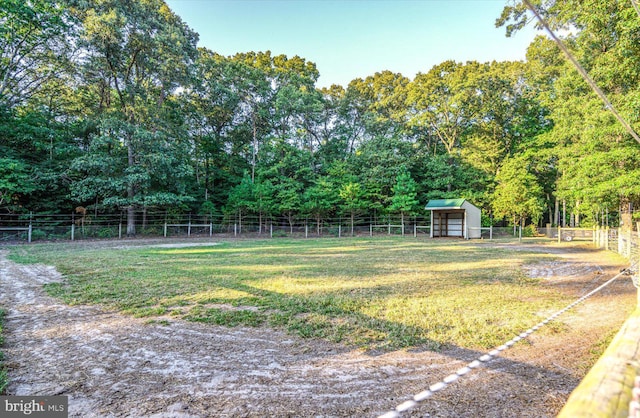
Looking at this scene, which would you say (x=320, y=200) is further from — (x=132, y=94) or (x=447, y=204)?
(x=132, y=94)

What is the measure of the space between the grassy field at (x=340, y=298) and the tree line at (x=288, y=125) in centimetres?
847

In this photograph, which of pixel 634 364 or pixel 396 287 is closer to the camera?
pixel 634 364

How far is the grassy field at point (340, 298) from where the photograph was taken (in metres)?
3.44

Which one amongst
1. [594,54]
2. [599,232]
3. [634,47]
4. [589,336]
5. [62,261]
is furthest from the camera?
[599,232]

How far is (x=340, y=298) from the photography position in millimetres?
4719

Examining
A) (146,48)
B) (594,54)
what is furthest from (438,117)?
(146,48)

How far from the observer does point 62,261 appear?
8.30 m

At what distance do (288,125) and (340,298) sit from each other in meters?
26.1

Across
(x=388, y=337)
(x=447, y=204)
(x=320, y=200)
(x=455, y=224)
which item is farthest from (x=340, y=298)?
(x=455, y=224)

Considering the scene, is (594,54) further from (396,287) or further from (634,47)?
(396,287)

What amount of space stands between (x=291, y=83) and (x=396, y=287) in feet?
90.0

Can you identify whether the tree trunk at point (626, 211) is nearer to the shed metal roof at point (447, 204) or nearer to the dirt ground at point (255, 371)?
the shed metal roof at point (447, 204)

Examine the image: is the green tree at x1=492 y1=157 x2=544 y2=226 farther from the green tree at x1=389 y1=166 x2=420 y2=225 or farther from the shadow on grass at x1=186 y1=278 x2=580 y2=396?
the shadow on grass at x1=186 y1=278 x2=580 y2=396

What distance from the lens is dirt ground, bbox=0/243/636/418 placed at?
2021mm
